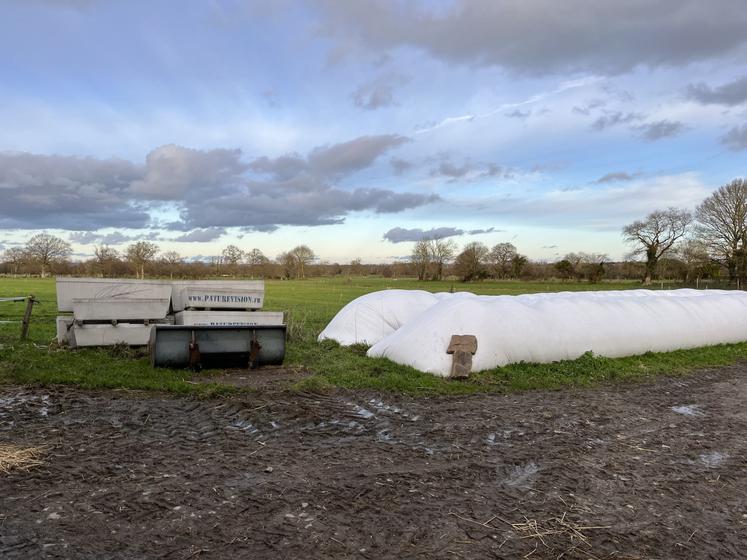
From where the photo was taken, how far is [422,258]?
75.8 meters

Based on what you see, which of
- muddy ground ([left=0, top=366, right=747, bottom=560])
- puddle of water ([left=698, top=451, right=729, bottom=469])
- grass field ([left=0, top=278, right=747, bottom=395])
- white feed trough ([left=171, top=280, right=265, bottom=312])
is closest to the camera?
muddy ground ([left=0, top=366, right=747, bottom=560])

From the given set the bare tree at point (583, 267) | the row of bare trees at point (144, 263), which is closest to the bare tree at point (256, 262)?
the row of bare trees at point (144, 263)

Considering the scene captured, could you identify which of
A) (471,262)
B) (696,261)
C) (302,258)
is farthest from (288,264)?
(696,261)

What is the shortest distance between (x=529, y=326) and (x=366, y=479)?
609cm

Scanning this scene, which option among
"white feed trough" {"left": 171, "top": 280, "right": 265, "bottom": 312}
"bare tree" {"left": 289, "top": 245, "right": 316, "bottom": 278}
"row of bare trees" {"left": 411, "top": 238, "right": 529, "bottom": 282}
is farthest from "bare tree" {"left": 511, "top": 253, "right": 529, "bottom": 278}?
"white feed trough" {"left": 171, "top": 280, "right": 265, "bottom": 312}

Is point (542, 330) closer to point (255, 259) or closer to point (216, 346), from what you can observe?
point (216, 346)

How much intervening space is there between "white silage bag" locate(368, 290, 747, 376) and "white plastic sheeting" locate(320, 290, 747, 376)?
0.7 inches

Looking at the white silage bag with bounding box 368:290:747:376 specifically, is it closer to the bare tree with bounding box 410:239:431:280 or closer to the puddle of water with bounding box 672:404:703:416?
the puddle of water with bounding box 672:404:703:416

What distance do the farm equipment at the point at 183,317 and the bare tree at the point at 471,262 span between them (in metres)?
58.6

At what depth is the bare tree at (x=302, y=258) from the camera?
86.3 metres

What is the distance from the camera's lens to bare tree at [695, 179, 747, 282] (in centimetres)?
4509

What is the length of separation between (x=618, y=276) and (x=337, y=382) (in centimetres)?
6059

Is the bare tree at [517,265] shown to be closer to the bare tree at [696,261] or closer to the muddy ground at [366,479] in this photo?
the bare tree at [696,261]

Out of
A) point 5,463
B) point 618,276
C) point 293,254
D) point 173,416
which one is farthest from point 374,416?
point 293,254
